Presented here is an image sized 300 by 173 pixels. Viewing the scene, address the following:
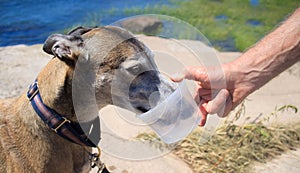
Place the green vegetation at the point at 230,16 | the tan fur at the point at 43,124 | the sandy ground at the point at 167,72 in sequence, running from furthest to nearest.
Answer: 1. the green vegetation at the point at 230,16
2. the sandy ground at the point at 167,72
3. the tan fur at the point at 43,124

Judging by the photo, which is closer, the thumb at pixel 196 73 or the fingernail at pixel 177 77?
the fingernail at pixel 177 77

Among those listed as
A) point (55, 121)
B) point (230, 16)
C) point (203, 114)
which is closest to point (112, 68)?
point (55, 121)

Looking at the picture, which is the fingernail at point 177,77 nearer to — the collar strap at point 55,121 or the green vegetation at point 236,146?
the collar strap at point 55,121

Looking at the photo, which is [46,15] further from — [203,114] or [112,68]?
[112,68]

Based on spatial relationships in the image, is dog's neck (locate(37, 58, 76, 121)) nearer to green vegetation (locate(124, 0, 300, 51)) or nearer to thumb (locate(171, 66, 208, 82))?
thumb (locate(171, 66, 208, 82))

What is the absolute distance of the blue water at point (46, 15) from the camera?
8812 mm

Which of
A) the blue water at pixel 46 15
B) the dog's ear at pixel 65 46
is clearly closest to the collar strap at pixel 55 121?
the dog's ear at pixel 65 46

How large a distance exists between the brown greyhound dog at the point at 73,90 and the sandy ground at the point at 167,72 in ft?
0.70

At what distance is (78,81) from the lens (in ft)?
8.24

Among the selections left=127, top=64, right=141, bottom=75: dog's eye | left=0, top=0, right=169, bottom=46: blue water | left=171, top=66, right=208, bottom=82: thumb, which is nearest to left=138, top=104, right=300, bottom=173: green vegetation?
left=171, top=66, right=208, bottom=82: thumb

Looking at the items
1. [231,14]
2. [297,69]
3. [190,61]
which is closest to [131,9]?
[231,14]

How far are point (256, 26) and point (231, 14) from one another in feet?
2.40

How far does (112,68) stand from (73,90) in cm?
26

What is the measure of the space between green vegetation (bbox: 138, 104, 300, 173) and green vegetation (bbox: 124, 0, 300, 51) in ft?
11.7
